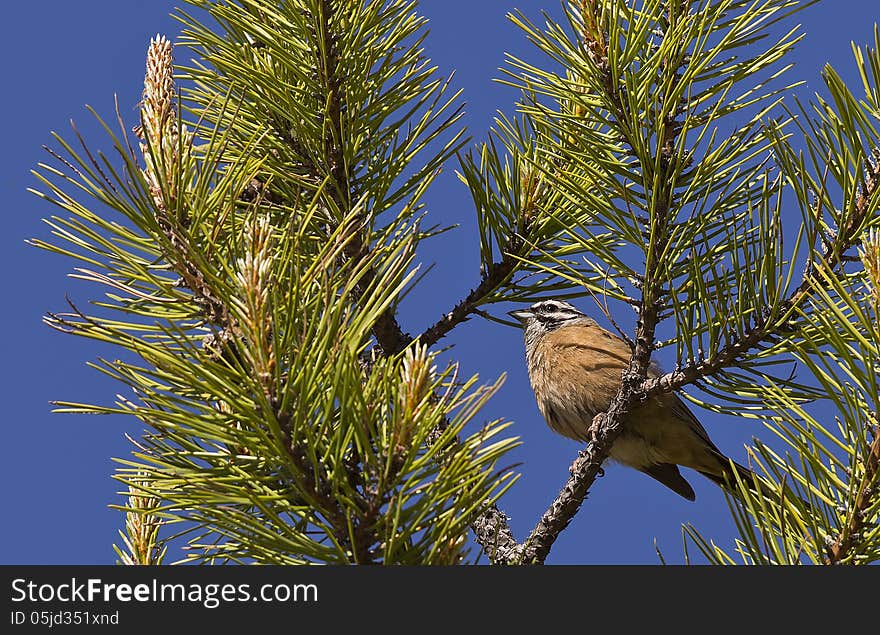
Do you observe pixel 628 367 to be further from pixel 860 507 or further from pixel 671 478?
pixel 671 478

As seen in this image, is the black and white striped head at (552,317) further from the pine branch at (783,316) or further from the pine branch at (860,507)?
the pine branch at (860,507)

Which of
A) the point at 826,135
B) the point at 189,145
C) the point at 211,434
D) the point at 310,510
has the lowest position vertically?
the point at 310,510

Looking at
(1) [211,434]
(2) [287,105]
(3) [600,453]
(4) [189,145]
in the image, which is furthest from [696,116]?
(1) [211,434]

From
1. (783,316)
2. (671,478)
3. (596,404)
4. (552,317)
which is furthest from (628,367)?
(671,478)

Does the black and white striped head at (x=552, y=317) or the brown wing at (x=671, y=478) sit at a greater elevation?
the black and white striped head at (x=552, y=317)

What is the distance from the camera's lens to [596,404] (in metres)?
4.29

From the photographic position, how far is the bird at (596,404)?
434cm

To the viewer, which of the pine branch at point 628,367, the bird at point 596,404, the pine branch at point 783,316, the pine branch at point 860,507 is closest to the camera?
the pine branch at point 860,507

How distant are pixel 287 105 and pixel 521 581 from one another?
149 centimetres

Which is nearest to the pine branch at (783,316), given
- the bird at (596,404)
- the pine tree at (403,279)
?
the pine tree at (403,279)

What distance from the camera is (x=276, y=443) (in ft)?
5.73

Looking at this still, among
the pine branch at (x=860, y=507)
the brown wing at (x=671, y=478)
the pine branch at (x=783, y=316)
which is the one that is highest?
the brown wing at (x=671, y=478)

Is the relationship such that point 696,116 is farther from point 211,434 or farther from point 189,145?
point 211,434

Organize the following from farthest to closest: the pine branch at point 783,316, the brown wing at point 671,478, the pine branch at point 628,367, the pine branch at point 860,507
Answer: the brown wing at point 671,478
the pine branch at point 628,367
the pine branch at point 783,316
the pine branch at point 860,507
